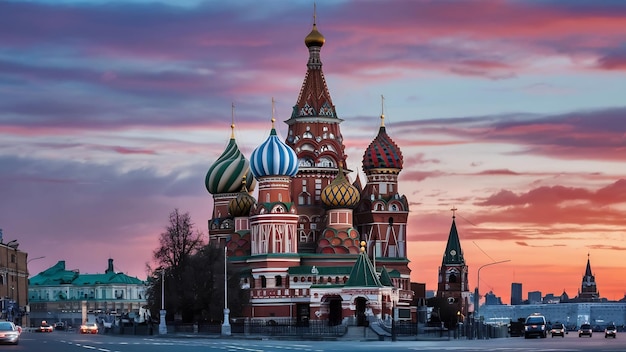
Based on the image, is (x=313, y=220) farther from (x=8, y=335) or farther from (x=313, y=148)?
(x=8, y=335)

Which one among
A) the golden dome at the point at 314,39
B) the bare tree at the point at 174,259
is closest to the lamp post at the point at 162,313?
the bare tree at the point at 174,259

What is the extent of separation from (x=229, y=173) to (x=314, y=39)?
1518cm

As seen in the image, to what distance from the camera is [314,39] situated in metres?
121

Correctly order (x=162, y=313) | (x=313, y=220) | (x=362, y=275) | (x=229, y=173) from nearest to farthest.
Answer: (x=162, y=313), (x=362, y=275), (x=313, y=220), (x=229, y=173)

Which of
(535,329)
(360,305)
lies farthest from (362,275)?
(535,329)

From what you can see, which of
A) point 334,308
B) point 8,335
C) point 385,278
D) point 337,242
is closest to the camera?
point 8,335

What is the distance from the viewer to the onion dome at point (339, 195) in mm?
113562

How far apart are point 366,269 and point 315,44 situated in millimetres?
26981

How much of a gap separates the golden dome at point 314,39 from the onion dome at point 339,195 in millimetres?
13859

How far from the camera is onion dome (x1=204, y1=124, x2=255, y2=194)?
124m

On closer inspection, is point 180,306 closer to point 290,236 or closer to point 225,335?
point 290,236

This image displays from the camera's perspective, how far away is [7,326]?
5859 centimetres

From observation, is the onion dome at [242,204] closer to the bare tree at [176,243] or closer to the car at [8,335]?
the bare tree at [176,243]

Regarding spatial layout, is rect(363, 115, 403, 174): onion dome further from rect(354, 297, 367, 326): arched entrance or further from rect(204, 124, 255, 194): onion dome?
rect(354, 297, 367, 326): arched entrance
